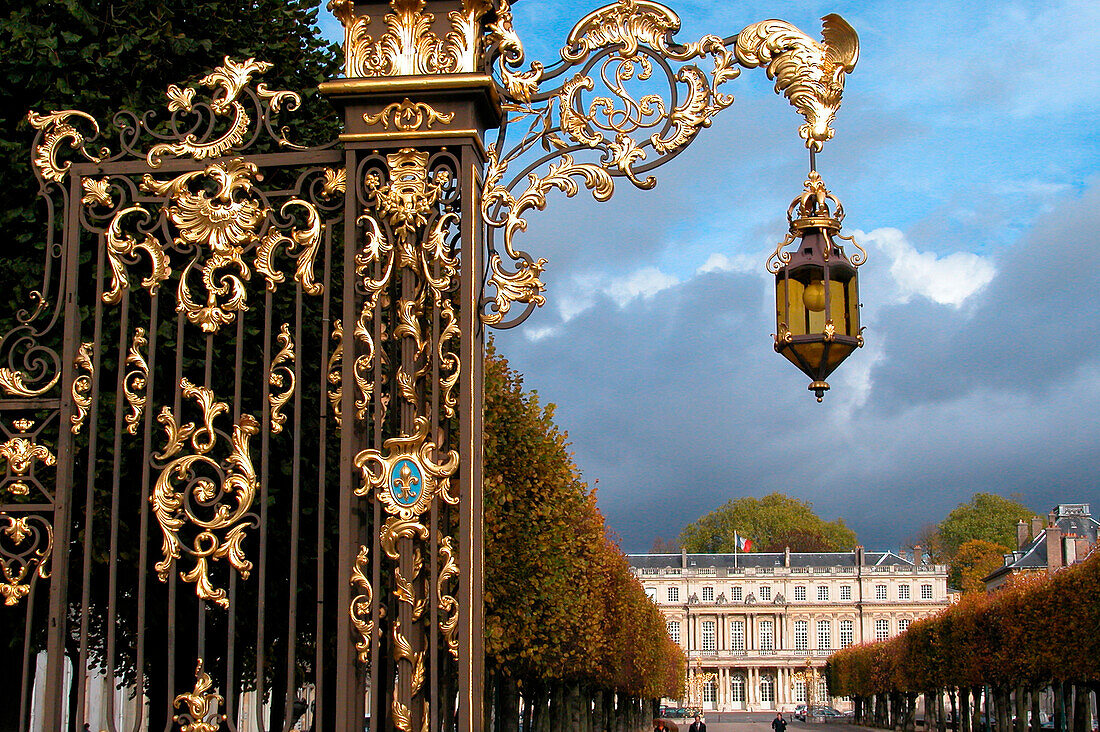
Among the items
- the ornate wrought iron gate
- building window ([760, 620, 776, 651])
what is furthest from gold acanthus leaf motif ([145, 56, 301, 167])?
building window ([760, 620, 776, 651])

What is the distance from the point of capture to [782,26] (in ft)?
19.0

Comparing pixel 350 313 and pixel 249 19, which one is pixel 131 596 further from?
pixel 350 313

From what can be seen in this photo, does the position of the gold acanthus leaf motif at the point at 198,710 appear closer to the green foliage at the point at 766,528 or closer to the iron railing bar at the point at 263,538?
the iron railing bar at the point at 263,538

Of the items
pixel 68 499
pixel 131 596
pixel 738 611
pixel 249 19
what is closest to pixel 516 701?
pixel 131 596

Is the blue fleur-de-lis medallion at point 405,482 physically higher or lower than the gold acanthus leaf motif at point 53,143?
lower

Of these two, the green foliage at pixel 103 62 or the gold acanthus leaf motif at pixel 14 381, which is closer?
the gold acanthus leaf motif at pixel 14 381

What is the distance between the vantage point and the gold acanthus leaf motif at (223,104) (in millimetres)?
5895

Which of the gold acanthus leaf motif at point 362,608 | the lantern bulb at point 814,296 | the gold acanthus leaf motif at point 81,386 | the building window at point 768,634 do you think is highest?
the lantern bulb at point 814,296

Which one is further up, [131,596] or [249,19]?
[249,19]

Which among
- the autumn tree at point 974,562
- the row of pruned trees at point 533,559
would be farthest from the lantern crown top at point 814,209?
the autumn tree at point 974,562

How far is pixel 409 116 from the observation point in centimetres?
567

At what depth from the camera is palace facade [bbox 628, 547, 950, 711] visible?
103 m

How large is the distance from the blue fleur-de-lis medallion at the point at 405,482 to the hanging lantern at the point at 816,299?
5.58ft

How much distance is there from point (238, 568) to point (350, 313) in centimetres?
122
